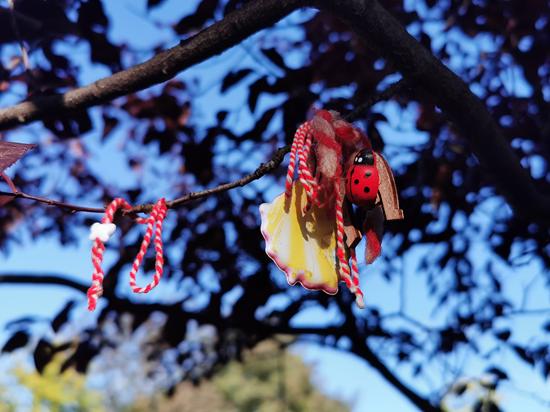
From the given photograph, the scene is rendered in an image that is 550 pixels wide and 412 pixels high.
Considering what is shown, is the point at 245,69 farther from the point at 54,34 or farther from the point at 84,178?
the point at 84,178

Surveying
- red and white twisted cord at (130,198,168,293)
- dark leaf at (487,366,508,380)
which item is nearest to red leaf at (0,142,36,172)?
red and white twisted cord at (130,198,168,293)

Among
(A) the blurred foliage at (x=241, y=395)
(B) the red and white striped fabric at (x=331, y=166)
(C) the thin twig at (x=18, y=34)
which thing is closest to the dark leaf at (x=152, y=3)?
(C) the thin twig at (x=18, y=34)

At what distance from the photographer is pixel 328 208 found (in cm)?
110

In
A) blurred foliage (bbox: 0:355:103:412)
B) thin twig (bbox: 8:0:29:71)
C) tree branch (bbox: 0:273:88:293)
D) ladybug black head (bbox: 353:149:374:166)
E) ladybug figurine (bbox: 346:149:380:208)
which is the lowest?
ladybug figurine (bbox: 346:149:380:208)

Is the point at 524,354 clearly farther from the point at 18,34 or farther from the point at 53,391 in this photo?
the point at 53,391

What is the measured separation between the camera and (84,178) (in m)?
3.72

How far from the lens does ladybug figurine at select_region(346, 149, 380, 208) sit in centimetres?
103

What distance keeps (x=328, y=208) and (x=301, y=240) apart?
84 mm

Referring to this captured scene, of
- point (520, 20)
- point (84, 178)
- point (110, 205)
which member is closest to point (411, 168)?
point (520, 20)

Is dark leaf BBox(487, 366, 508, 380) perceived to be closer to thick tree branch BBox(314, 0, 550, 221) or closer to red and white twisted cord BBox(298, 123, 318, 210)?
thick tree branch BBox(314, 0, 550, 221)

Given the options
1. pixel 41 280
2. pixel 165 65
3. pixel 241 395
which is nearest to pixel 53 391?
pixel 241 395

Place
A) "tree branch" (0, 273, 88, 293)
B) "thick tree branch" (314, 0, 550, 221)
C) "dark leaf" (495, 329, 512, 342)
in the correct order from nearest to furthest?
"thick tree branch" (314, 0, 550, 221)
"tree branch" (0, 273, 88, 293)
"dark leaf" (495, 329, 512, 342)

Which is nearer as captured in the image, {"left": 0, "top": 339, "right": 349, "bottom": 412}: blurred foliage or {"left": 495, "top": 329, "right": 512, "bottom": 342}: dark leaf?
{"left": 495, "top": 329, "right": 512, "bottom": 342}: dark leaf

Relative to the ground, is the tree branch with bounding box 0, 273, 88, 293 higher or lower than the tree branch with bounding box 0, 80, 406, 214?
higher
